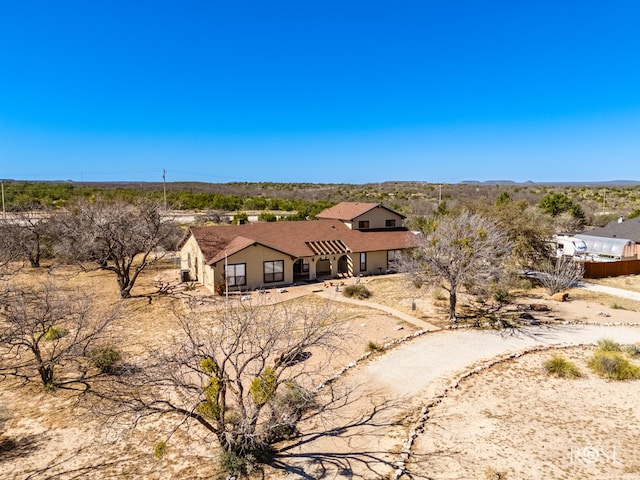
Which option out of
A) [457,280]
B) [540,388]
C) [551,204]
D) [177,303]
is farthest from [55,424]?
[551,204]

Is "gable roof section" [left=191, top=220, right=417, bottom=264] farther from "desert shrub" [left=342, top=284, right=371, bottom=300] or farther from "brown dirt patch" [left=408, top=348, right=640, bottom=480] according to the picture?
"brown dirt patch" [left=408, top=348, right=640, bottom=480]

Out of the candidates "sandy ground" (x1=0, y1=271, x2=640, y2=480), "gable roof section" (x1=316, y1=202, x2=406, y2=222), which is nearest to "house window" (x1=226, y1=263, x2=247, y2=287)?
"gable roof section" (x1=316, y1=202, x2=406, y2=222)

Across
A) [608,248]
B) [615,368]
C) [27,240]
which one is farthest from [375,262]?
[27,240]

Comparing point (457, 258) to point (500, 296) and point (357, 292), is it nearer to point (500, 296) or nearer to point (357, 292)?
point (500, 296)

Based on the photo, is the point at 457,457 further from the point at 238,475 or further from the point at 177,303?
the point at 177,303

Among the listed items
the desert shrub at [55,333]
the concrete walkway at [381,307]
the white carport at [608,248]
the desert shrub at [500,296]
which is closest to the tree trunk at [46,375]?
the desert shrub at [55,333]

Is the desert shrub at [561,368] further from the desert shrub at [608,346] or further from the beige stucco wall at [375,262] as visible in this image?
the beige stucco wall at [375,262]
